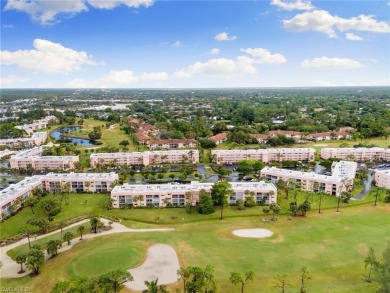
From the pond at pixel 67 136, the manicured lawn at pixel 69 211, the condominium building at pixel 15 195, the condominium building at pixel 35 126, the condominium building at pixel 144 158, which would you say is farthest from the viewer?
the condominium building at pixel 35 126

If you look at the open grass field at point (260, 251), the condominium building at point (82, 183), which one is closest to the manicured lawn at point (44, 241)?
the open grass field at point (260, 251)

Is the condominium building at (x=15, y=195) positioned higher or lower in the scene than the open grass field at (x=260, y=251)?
higher

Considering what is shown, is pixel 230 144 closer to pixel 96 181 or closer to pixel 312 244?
pixel 96 181

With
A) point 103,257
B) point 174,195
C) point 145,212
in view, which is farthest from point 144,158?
point 103,257

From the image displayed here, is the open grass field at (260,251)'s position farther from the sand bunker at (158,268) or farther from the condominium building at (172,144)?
the condominium building at (172,144)

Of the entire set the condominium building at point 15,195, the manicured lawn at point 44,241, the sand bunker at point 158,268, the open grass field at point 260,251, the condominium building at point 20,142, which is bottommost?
the manicured lawn at point 44,241

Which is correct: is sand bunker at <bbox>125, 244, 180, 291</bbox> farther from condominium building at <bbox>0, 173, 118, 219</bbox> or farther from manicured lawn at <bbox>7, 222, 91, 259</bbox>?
condominium building at <bbox>0, 173, 118, 219</bbox>

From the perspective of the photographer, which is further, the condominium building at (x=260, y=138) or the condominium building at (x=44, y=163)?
the condominium building at (x=260, y=138)

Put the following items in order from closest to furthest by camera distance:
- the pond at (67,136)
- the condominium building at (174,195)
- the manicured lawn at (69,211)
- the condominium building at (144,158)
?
the manicured lawn at (69,211), the condominium building at (174,195), the condominium building at (144,158), the pond at (67,136)
